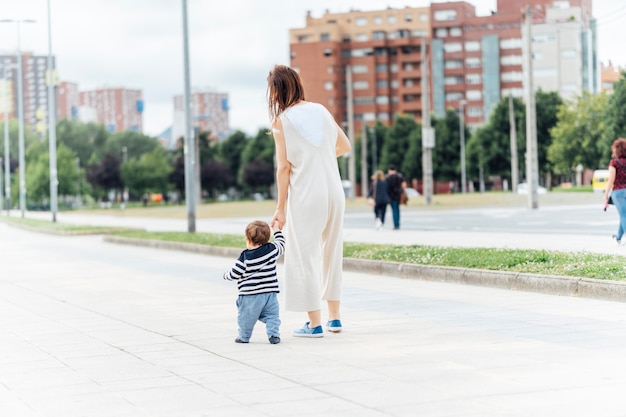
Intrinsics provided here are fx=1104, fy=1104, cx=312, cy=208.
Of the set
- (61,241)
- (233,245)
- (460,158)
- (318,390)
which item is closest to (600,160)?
A: (460,158)

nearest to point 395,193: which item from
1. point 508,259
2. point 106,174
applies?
point 508,259

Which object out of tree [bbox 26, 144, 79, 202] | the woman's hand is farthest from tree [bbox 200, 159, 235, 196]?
the woman's hand

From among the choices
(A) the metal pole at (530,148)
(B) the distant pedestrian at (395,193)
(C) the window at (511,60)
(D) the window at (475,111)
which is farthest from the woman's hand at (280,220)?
(D) the window at (475,111)

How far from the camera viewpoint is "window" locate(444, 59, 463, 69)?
5846 inches

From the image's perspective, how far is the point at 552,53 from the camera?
14075 centimetres

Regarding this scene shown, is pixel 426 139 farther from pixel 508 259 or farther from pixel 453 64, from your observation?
pixel 453 64

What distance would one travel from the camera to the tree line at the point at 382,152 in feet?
266

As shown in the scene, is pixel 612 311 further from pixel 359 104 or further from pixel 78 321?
pixel 359 104

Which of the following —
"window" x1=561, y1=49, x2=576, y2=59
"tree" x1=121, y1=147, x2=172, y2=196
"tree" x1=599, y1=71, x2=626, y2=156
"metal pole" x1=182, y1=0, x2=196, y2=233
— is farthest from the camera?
"window" x1=561, y1=49, x2=576, y2=59

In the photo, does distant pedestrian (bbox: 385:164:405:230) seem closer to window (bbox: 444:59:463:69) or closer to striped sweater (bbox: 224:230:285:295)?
striped sweater (bbox: 224:230:285:295)

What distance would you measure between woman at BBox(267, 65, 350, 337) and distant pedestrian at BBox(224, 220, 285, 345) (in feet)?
0.43

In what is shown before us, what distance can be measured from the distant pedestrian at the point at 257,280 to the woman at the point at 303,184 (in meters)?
0.13

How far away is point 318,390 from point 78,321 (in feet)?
16.6

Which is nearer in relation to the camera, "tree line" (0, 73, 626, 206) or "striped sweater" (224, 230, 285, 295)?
"striped sweater" (224, 230, 285, 295)
